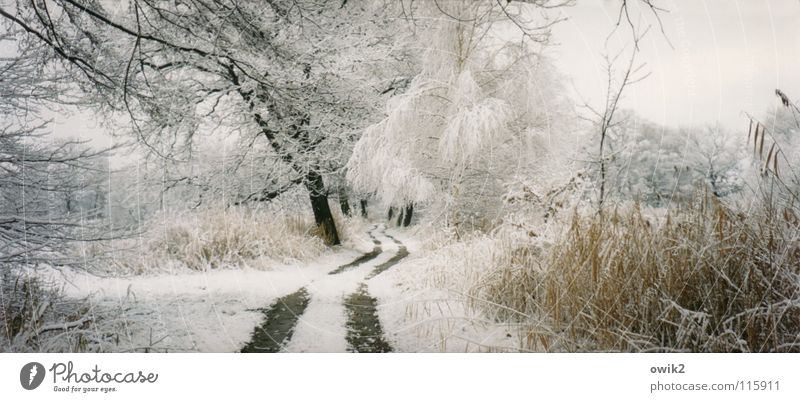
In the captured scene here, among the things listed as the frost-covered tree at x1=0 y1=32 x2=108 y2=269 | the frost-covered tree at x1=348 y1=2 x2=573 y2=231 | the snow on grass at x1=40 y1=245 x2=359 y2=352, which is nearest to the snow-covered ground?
the snow on grass at x1=40 y1=245 x2=359 y2=352

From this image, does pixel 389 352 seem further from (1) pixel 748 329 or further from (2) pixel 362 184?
(1) pixel 748 329

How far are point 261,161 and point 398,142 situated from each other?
0.62 m

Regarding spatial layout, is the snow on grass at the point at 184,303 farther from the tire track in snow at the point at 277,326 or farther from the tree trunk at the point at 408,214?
the tree trunk at the point at 408,214

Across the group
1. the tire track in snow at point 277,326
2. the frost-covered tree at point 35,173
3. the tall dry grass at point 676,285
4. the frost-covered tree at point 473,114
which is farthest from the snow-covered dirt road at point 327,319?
the frost-covered tree at point 35,173

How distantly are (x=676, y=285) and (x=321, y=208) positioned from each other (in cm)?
149

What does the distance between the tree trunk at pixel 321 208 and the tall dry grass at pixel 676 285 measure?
94 centimetres

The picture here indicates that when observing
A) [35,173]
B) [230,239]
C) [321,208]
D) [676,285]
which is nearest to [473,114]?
[321,208]

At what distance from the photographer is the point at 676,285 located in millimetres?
1313

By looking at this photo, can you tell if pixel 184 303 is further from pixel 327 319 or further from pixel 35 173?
pixel 35 173

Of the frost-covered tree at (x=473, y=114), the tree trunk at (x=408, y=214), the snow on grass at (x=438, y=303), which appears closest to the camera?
the snow on grass at (x=438, y=303)

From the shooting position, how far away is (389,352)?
4.75ft

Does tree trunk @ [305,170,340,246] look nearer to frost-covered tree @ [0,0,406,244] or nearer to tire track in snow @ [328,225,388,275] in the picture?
frost-covered tree @ [0,0,406,244]

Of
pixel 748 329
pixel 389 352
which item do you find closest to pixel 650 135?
pixel 748 329

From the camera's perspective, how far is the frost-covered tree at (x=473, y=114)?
152 centimetres
